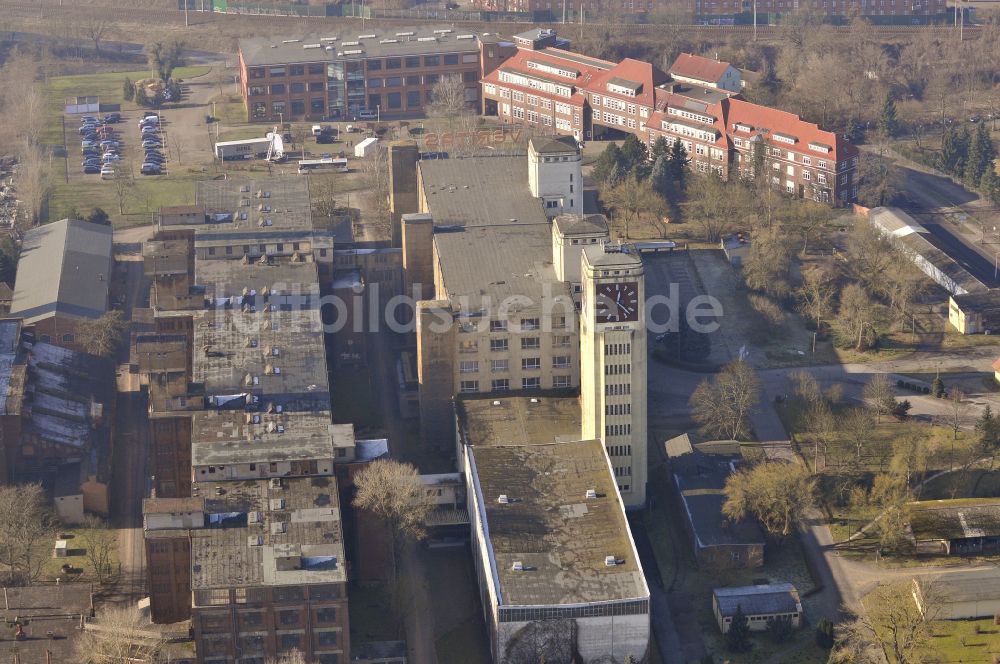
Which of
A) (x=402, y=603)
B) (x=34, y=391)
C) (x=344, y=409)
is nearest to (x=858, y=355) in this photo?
(x=344, y=409)

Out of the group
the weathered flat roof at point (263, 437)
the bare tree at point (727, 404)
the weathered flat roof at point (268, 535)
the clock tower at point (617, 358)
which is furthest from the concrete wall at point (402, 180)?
the weathered flat roof at point (268, 535)

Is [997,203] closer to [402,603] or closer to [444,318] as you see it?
[444,318]

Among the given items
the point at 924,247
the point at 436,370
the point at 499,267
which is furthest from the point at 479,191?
the point at 924,247

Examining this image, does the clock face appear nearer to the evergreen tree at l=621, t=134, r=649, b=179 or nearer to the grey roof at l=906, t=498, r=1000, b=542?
the grey roof at l=906, t=498, r=1000, b=542

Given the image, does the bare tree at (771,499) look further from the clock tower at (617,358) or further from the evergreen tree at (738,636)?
the evergreen tree at (738,636)

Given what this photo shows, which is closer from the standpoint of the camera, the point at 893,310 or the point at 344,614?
the point at 344,614

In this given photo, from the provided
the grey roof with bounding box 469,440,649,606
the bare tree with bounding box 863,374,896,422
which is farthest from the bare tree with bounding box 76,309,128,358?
the bare tree with bounding box 863,374,896,422
